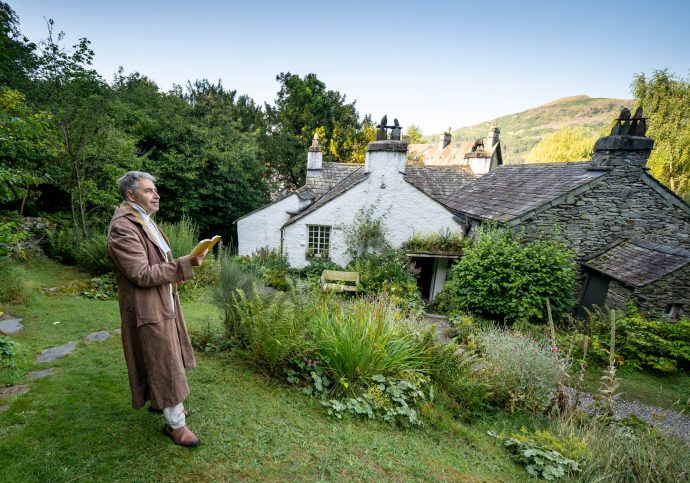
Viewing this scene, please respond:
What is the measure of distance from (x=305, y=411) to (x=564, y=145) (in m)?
38.0

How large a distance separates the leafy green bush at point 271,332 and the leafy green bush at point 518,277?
674 cm

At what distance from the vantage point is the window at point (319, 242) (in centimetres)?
1241

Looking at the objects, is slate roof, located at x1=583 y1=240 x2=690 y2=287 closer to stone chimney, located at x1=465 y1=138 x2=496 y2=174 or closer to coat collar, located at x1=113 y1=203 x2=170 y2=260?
stone chimney, located at x1=465 y1=138 x2=496 y2=174

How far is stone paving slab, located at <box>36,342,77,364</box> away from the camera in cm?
402

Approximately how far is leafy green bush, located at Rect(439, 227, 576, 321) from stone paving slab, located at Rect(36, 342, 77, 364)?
9.28 meters

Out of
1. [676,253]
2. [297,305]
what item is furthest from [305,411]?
[676,253]

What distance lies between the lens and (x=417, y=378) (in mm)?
4078

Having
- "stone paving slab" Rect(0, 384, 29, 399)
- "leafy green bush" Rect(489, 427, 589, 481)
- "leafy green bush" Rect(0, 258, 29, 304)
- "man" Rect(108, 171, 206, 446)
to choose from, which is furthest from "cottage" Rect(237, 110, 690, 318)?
"man" Rect(108, 171, 206, 446)

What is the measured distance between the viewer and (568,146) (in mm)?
30766

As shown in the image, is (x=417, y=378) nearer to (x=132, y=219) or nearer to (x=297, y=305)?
(x=297, y=305)

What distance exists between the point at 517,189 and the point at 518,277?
427 centimetres

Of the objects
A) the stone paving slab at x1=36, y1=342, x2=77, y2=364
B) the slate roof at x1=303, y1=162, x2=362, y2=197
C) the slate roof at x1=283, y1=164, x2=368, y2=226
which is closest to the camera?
the stone paving slab at x1=36, y1=342, x2=77, y2=364

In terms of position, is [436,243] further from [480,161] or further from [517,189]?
[480,161]

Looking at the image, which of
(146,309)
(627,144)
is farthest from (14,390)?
(627,144)
